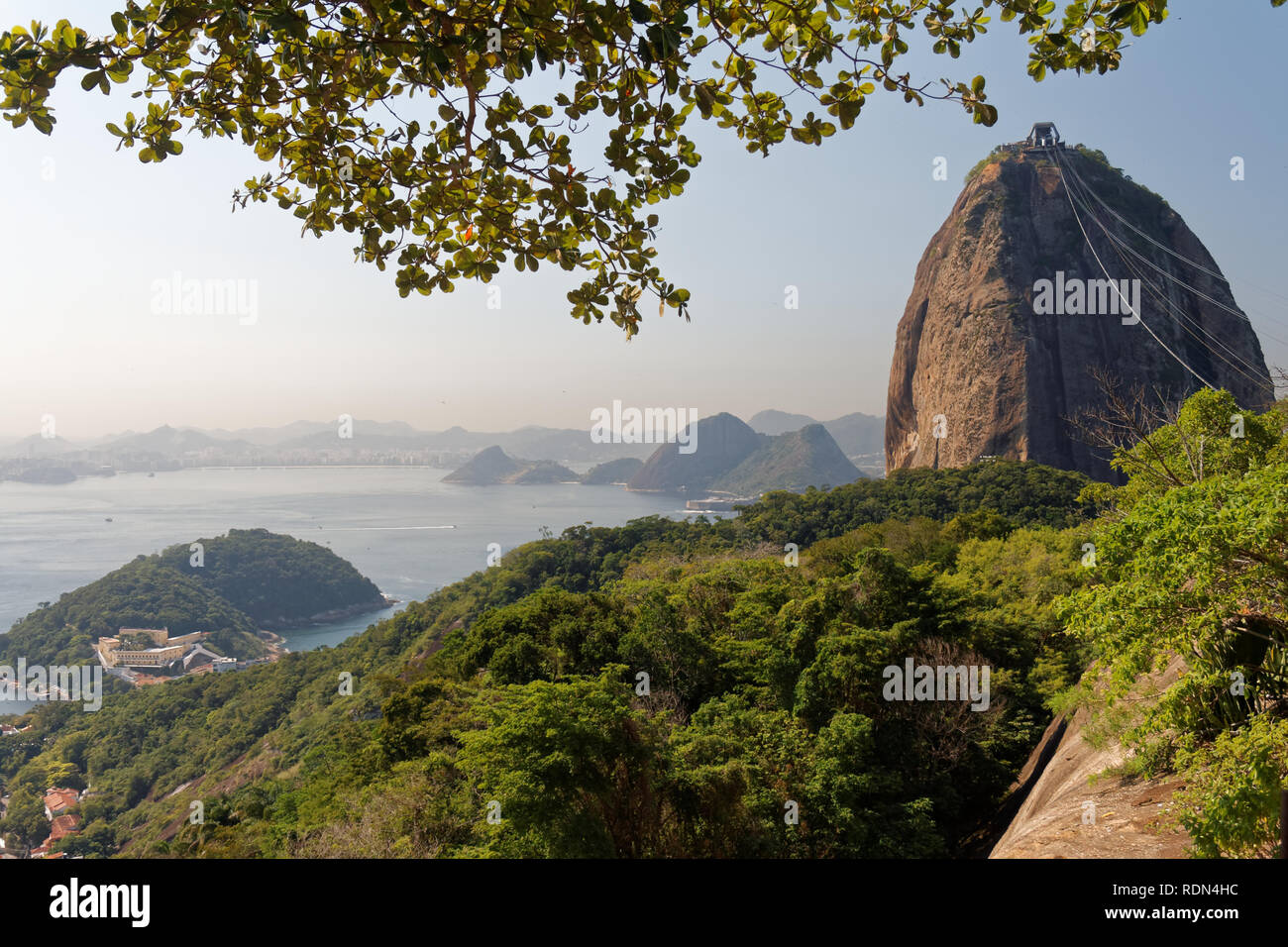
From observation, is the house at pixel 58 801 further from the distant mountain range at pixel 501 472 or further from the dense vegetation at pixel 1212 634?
the distant mountain range at pixel 501 472

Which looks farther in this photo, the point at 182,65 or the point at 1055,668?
the point at 1055,668

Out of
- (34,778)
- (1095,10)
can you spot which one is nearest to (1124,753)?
(1095,10)

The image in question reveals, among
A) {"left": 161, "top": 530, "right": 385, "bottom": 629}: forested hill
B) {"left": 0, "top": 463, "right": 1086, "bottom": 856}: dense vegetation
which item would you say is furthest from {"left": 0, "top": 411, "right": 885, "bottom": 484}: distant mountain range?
{"left": 0, "top": 463, "right": 1086, "bottom": 856}: dense vegetation

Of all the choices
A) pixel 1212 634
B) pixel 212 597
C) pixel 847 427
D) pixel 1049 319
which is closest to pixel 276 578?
pixel 212 597

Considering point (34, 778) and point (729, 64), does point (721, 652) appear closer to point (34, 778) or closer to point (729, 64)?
point (729, 64)

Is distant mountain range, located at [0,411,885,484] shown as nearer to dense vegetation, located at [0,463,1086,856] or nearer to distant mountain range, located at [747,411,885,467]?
distant mountain range, located at [747,411,885,467]
